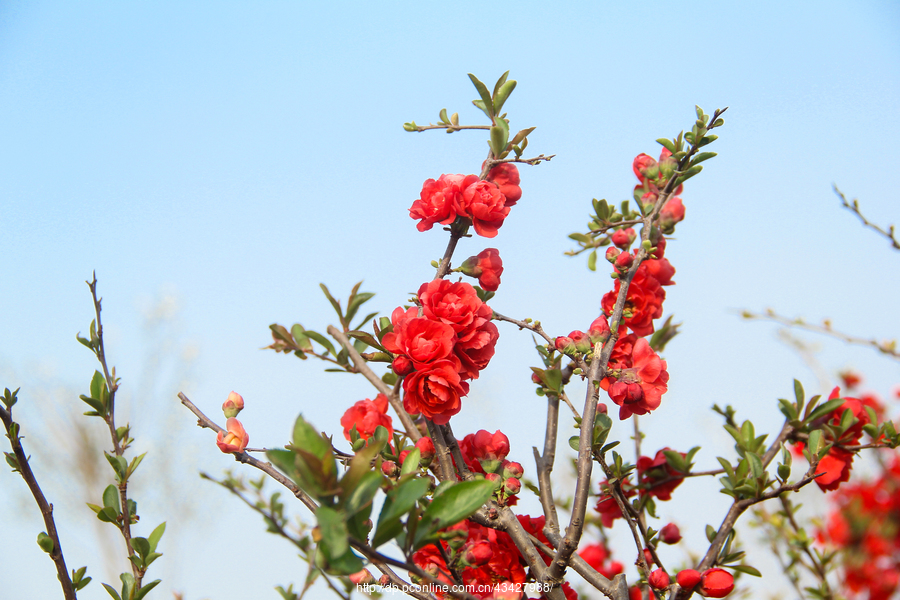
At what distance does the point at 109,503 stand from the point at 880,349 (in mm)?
1492

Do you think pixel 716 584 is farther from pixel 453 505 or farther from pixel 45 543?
pixel 45 543

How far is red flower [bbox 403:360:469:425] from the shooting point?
2.49 feet

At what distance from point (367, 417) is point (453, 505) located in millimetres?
556

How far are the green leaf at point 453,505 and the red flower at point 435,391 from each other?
262mm

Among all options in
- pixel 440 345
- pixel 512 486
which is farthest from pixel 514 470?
pixel 440 345

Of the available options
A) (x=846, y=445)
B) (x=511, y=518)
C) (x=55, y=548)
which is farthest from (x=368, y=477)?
(x=846, y=445)

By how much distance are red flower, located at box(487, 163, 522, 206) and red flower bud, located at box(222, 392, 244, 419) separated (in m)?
0.56

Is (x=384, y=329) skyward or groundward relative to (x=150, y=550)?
skyward

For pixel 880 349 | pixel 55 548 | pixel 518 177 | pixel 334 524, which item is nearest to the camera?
pixel 334 524

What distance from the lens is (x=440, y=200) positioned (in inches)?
35.1

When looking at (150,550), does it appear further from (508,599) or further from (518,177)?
(518,177)

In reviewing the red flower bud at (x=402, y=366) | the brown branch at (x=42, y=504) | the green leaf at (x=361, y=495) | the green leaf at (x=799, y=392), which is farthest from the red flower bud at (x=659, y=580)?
the brown branch at (x=42, y=504)

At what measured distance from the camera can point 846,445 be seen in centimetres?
93

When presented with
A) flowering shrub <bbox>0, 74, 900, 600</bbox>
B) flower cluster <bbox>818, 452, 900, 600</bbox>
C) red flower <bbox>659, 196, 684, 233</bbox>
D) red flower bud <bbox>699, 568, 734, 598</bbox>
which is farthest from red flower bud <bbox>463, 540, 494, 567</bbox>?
flower cluster <bbox>818, 452, 900, 600</bbox>
